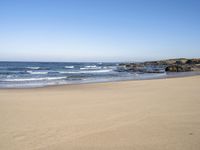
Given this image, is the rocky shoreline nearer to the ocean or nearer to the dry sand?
the ocean

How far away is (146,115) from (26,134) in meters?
3.37

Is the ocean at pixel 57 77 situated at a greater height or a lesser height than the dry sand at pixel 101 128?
lesser

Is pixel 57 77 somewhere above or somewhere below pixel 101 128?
below

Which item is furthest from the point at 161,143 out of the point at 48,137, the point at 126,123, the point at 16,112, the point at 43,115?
the point at 16,112

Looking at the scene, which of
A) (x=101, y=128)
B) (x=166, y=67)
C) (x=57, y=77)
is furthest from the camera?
(x=166, y=67)

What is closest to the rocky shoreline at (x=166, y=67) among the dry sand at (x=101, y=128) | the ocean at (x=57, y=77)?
the ocean at (x=57, y=77)

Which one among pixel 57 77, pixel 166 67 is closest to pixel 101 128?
pixel 57 77

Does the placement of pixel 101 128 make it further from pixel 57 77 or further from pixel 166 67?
pixel 166 67

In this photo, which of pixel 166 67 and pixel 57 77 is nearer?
pixel 57 77

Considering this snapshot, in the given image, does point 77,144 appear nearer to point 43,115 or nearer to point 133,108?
point 43,115

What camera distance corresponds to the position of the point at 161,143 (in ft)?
12.8

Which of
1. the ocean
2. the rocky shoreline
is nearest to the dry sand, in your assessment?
the ocean

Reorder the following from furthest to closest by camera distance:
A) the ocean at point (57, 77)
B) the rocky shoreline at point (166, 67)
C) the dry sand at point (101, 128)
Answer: the rocky shoreline at point (166, 67) < the ocean at point (57, 77) < the dry sand at point (101, 128)

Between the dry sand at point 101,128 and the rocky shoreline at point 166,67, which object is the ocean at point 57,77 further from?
the dry sand at point 101,128
